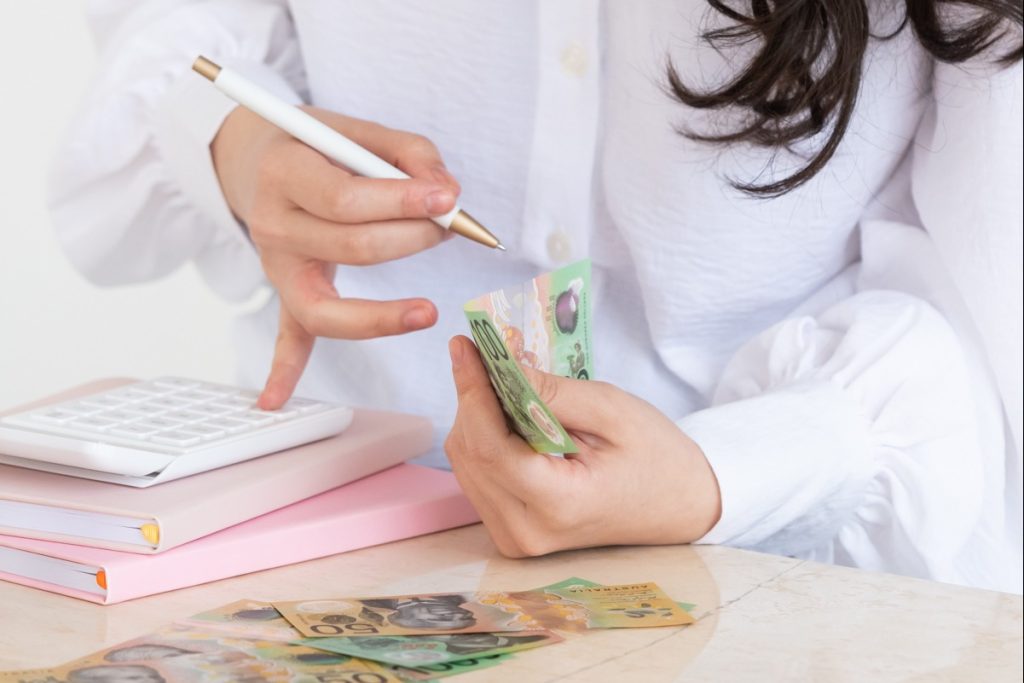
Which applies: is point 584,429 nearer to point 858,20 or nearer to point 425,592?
point 425,592

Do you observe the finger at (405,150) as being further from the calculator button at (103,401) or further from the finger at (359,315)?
the calculator button at (103,401)

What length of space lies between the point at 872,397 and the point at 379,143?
354 mm

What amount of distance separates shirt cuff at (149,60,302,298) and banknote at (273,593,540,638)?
47 cm

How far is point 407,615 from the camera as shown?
51 centimetres

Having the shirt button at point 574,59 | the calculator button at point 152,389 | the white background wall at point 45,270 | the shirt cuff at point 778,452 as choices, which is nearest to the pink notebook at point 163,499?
the calculator button at point 152,389

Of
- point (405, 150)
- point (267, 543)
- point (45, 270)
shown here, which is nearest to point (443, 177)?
point (405, 150)

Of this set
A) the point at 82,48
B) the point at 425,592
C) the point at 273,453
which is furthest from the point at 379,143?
the point at 82,48

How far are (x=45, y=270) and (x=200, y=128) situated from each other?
3.96 ft

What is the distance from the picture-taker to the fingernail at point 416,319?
0.68 metres

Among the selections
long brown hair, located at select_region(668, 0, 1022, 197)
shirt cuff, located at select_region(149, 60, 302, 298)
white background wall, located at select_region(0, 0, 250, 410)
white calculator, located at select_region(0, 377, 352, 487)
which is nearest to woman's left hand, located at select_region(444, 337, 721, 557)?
white calculator, located at select_region(0, 377, 352, 487)

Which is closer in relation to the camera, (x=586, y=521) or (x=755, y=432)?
(x=586, y=521)

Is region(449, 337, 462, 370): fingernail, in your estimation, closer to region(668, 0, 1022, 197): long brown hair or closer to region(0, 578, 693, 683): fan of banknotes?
region(0, 578, 693, 683): fan of banknotes

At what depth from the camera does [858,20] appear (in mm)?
683

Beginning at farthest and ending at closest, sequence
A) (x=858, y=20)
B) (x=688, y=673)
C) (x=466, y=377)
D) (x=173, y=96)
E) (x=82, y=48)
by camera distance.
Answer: (x=82, y=48), (x=173, y=96), (x=858, y=20), (x=466, y=377), (x=688, y=673)
